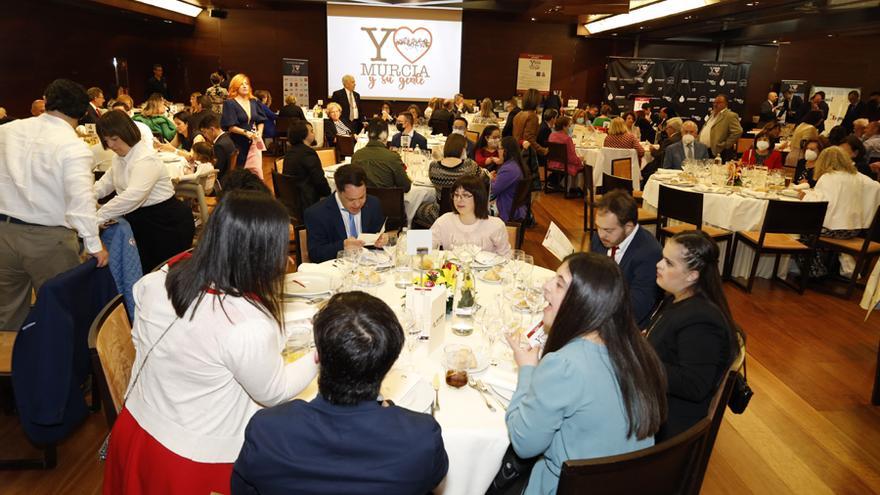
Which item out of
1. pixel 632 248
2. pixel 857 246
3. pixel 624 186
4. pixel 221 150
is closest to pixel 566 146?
pixel 624 186

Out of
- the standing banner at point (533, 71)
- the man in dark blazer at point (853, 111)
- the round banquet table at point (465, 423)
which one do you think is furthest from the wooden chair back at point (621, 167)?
the standing banner at point (533, 71)

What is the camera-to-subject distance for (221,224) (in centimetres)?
166

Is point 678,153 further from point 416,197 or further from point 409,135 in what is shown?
point 416,197

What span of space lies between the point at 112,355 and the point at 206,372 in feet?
2.16

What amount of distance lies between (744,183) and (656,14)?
7.99 m

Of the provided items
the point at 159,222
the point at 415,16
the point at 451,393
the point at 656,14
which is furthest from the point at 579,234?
the point at 415,16

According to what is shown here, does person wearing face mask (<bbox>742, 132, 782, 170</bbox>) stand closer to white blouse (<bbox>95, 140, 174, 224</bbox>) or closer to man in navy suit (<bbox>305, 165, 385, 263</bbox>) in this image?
man in navy suit (<bbox>305, 165, 385, 263</bbox>)

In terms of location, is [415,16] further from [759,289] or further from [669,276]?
[669,276]

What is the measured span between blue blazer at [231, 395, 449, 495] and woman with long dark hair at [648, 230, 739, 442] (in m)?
1.29

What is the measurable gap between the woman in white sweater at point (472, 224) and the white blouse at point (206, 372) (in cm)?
201

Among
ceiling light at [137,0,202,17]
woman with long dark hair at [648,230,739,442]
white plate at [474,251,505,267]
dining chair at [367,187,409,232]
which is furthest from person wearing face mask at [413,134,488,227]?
ceiling light at [137,0,202,17]

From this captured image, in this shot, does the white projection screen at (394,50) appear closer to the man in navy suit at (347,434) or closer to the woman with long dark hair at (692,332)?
the woman with long dark hair at (692,332)

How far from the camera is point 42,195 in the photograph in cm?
319

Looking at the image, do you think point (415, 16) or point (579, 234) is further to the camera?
point (415, 16)
